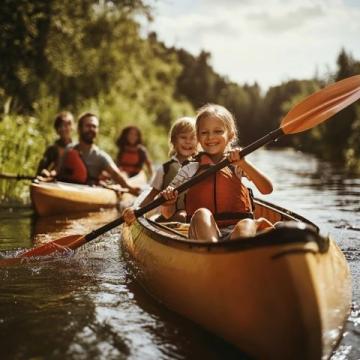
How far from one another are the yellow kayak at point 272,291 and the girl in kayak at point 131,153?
6901mm

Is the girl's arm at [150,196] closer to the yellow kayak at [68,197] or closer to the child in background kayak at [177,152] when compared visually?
the child in background kayak at [177,152]

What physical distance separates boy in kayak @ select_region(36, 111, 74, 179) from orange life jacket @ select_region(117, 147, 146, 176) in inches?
87.8

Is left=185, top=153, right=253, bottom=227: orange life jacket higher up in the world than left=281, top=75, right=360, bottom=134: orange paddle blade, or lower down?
lower down

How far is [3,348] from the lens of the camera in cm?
266

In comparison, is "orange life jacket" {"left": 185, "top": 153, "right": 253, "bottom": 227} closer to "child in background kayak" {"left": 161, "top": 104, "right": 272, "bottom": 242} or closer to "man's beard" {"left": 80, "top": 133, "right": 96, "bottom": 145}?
"child in background kayak" {"left": 161, "top": 104, "right": 272, "bottom": 242}

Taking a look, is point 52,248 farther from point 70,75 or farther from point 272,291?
point 70,75

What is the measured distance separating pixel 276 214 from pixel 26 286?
206 centimetres

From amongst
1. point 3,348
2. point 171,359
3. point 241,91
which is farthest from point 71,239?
point 241,91

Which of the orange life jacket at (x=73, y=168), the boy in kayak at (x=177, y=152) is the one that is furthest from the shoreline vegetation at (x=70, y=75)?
the orange life jacket at (x=73, y=168)

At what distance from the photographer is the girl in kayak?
972 centimetres

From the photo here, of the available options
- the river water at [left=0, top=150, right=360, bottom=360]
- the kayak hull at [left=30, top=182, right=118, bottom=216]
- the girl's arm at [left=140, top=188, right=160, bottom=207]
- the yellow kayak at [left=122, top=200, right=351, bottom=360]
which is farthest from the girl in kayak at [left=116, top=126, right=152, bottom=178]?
the yellow kayak at [left=122, top=200, right=351, bottom=360]

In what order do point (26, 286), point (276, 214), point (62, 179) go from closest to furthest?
point (26, 286) → point (276, 214) → point (62, 179)

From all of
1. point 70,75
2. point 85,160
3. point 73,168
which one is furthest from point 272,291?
point 70,75

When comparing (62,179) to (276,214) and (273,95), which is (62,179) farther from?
(273,95)
